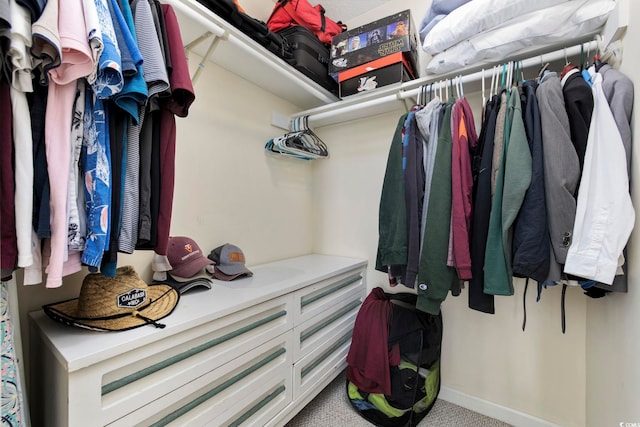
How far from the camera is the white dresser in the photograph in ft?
2.15

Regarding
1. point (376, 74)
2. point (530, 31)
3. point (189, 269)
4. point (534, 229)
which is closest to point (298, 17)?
point (376, 74)

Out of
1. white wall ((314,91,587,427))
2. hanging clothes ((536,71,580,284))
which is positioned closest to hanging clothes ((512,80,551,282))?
hanging clothes ((536,71,580,284))

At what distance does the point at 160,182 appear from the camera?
0.80 meters

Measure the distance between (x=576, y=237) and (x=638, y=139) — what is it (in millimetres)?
341

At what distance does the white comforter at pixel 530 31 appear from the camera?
0.98 metres

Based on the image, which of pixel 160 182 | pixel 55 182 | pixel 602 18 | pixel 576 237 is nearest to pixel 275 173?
pixel 160 182

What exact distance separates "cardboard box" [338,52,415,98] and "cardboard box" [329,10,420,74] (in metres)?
0.03

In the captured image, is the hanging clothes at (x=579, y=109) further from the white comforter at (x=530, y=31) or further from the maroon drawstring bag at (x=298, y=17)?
the maroon drawstring bag at (x=298, y=17)

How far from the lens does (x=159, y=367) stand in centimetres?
76

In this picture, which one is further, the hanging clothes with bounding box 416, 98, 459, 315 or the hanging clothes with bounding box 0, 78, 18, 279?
the hanging clothes with bounding box 416, 98, 459, 315

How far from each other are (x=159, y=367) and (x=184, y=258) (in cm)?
50

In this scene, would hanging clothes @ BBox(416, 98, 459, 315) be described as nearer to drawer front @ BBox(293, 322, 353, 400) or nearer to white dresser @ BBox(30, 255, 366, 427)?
white dresser @ BBox(30, 255, 366, 427)

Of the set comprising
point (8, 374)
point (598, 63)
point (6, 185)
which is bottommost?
point (8, 374)

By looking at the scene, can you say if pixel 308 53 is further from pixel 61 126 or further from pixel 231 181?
pixel 61 126
